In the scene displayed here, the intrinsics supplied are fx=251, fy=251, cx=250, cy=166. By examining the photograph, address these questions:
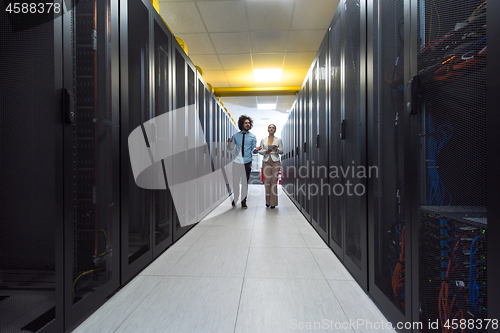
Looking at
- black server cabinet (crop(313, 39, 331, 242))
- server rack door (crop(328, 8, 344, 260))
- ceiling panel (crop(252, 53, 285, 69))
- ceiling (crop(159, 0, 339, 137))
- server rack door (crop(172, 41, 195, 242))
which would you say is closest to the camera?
server rack door (crop(328, 8, 344, 260))

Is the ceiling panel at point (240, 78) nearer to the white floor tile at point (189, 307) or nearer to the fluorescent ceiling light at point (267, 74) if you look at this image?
the fluorescent ceiling light at point (267, 74)

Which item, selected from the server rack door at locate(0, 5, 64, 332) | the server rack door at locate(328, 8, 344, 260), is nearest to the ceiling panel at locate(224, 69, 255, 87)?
the server rack door at locate(328, 8, 344, 260)

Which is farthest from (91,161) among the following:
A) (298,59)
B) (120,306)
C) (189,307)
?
(298,59)

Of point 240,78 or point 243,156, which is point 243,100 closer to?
point 240,78

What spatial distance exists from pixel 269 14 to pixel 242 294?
3.35 metres

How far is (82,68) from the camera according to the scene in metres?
1.18

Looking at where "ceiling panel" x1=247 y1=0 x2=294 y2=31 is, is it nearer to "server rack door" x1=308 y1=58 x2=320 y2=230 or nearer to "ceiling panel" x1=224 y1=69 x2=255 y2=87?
"server rack door" x1=308 y1=58 x2=320 y2=230

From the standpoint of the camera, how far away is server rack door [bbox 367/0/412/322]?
105 centimetres

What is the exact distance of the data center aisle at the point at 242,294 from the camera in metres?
1.09

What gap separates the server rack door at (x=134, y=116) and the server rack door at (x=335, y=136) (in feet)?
4.47

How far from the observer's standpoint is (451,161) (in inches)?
30.6

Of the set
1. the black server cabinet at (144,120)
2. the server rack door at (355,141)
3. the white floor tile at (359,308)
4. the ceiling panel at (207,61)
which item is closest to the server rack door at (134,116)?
the black server cabinet at (144,120)

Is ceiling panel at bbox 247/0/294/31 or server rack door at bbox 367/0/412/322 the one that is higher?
ceiling panel at bbox 247/0/294/31

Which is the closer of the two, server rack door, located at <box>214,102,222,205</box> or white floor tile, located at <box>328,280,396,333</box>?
white floor tile, located at <box>328,280,396,333</box>
